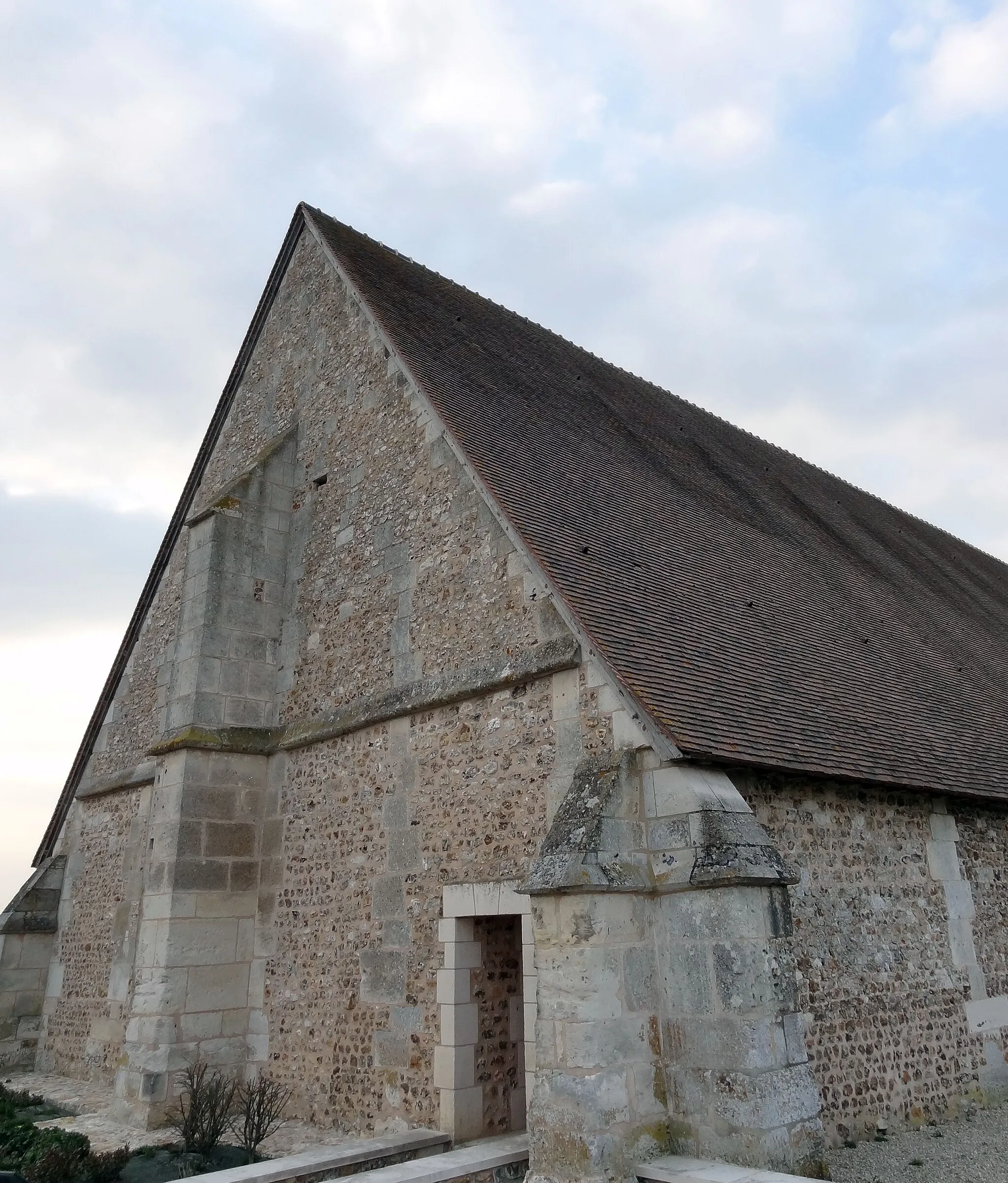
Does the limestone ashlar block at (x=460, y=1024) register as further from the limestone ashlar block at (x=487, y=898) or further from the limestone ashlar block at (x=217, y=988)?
the limestone ashlar block at (x=217, y=988)

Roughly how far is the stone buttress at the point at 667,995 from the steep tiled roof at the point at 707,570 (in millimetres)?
618

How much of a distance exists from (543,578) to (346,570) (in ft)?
9.16

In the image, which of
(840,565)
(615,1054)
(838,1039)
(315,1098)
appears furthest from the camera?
(840,565)

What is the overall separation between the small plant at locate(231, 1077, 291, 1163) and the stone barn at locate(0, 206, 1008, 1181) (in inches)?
6.6

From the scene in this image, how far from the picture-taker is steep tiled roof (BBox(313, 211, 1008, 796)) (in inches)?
244

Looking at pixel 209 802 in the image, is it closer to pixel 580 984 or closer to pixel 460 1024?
pixel 460 1024

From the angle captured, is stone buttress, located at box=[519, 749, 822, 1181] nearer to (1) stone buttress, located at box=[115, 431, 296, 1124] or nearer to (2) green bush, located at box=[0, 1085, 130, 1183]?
(2) green bush, located at box=[0, 1085, 130, 1183]

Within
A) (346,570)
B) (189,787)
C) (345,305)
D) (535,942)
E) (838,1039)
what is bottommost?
(838,1039)

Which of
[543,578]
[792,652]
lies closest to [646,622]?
A: [543,578]

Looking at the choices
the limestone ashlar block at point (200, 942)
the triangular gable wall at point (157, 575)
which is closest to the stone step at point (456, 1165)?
the limestone ashlar block at point (200, 942)

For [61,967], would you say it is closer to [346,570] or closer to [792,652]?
[346,570]

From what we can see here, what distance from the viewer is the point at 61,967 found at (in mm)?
10195

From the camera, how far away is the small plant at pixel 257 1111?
636cm

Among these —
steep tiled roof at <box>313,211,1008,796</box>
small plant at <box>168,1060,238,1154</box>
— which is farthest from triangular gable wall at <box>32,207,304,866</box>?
small plant at <box>168,1060,238,1154</box>
